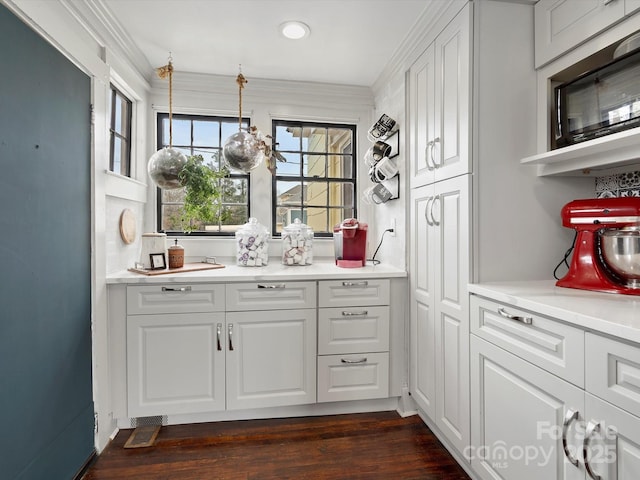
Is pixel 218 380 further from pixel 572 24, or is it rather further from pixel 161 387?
pixel 572 24

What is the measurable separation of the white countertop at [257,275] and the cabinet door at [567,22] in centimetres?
140

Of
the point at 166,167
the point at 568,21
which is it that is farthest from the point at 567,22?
the point at 166,167

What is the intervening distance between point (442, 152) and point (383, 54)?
101 centimetres

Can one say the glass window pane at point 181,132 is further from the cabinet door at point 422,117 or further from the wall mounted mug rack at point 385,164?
the cabinet door at point 422,117

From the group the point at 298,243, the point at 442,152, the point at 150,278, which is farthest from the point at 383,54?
the point at 150,278

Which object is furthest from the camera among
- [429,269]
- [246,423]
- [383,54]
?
[383,54]

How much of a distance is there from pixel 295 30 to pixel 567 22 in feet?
4.55

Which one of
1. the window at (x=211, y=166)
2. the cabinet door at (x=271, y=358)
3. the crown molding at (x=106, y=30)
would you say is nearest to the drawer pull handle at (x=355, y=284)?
the cabinet door at (x=271, y=358)

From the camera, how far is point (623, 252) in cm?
133

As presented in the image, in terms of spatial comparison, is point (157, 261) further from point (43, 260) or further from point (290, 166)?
point (290, 166)

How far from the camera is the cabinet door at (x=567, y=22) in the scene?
1292 millimetres

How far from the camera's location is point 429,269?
2.00 m

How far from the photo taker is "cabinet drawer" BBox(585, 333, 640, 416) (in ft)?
2.95

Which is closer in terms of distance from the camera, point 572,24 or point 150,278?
point 572,24
